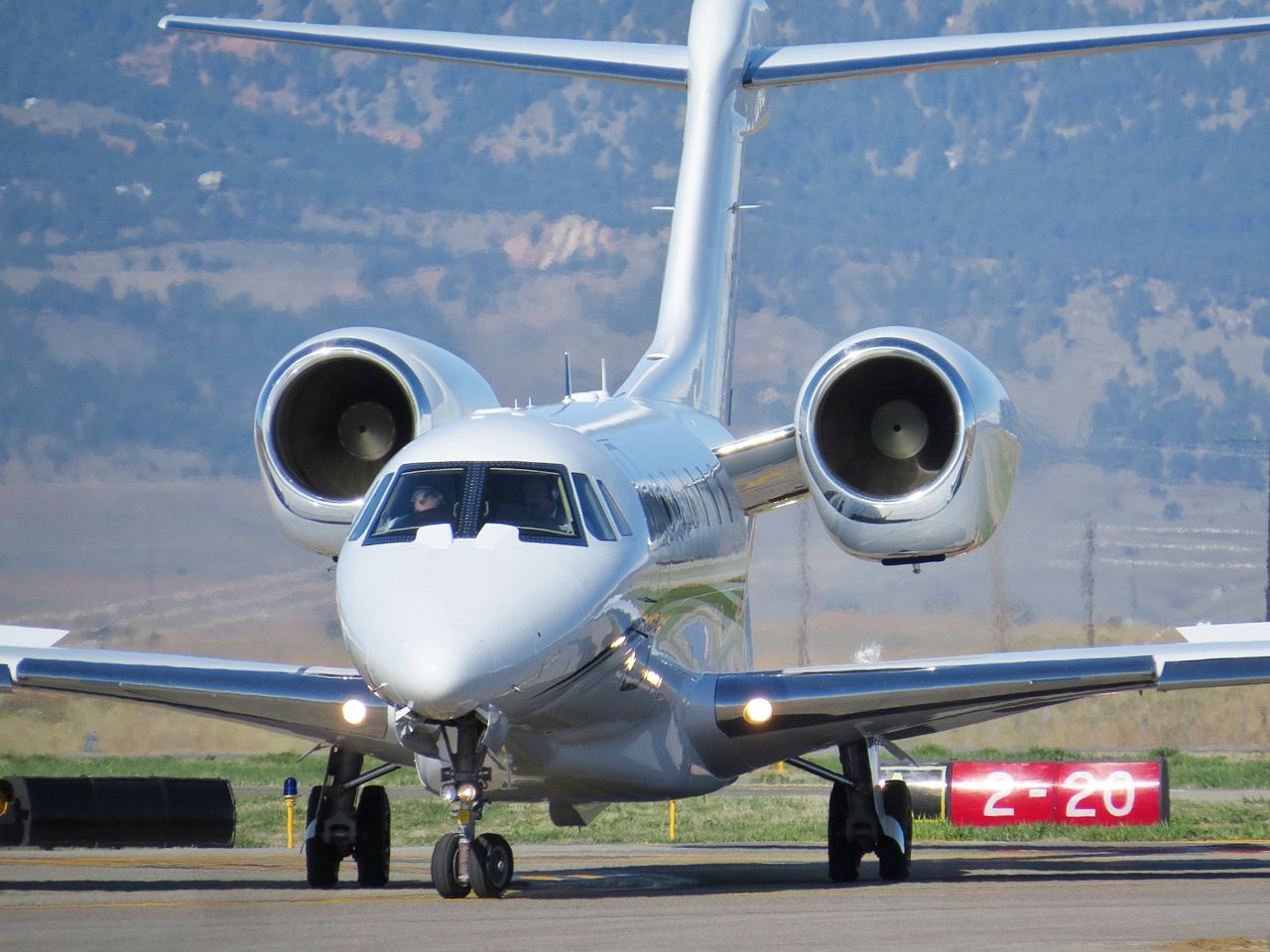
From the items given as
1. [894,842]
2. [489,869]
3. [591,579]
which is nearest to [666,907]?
[489,869]

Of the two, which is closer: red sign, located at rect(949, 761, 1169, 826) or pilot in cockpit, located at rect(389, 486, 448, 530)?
pilot in cockpit, located at rect(389, 486, 448, 530)

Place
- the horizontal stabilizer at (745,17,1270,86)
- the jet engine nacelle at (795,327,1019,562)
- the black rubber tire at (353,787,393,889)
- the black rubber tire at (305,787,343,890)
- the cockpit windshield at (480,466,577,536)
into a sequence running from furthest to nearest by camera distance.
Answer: the horizontal stabilizer at (745,17,1270,86), the jet engine nacelle at (795,327,1019,562), the black rubber tire at (353,787,393,889), the black rubber tire at (305,787,343,890), the cockpit windshield at (480,466,577,536)

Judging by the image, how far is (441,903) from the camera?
13.6m

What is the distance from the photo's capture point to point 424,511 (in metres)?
13.9

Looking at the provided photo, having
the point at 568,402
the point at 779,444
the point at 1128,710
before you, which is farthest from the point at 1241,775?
the point at 568,402

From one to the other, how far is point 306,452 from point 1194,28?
359 inches

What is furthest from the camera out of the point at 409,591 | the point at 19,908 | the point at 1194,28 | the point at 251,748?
the point at 251,748

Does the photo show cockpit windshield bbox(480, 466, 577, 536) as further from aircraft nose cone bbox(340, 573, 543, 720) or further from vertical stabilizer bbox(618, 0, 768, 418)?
vertical stabilizer bbox(618, 0, 768, 418)

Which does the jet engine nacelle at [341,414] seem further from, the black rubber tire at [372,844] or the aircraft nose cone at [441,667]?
the aircraft nose cone at [441,667]

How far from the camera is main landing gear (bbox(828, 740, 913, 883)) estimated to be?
17953 millimetres

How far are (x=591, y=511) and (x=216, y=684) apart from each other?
12.5 ft

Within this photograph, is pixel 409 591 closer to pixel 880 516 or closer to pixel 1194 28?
pixel 880 516

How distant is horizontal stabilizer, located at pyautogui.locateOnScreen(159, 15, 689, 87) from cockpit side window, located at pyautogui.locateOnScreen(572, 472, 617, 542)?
893 centimetres

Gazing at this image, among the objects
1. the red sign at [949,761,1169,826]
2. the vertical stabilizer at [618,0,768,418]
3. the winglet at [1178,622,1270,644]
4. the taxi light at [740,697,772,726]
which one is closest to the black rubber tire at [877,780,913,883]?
the taxi light at [740,697,772,726]
